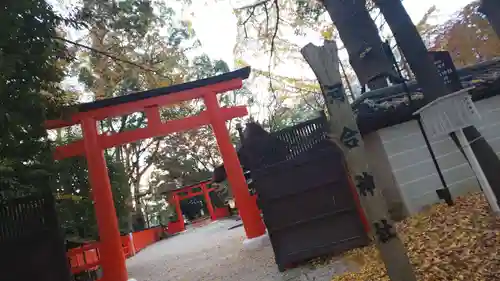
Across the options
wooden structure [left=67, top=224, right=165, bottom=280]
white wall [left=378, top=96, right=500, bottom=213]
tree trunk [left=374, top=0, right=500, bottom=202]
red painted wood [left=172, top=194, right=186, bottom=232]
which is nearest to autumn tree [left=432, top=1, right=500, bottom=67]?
white wall [left=378, top=96, right=500, bottom=213]

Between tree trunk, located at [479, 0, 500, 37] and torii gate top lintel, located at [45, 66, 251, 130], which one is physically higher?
torii gate top lintel, located at [45, 66, 251, 130]

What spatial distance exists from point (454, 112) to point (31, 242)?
6232 mm

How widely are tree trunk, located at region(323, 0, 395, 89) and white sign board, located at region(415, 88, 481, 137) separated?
2.16 meters

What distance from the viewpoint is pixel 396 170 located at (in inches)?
248

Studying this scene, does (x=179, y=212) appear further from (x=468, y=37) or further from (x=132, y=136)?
(x=468, y=37)

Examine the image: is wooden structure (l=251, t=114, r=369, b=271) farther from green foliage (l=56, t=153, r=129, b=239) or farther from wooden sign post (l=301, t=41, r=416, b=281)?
green foliage (l=56, t=153, r=129, b=239)

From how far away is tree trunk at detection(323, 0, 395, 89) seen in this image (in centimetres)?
604

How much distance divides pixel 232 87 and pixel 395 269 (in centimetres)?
774

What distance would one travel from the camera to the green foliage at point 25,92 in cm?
510

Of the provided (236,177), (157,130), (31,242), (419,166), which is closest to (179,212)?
(157,130)

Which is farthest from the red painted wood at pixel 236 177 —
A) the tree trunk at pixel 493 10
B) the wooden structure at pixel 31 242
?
the tree trunk at pixel 493 10

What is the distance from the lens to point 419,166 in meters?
6.41

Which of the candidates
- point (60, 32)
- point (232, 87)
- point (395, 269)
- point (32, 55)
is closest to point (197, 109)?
point (232, 87)

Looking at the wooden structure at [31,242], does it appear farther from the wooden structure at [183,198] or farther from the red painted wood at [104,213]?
the wooden structure at [183,198]
